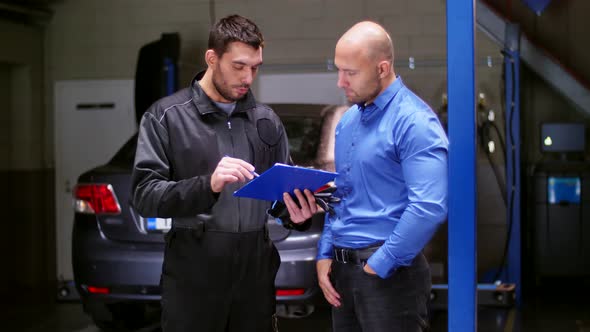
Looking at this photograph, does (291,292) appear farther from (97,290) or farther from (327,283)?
(327,283)

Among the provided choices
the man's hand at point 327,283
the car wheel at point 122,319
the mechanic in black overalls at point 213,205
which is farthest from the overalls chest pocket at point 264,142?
the car wheel at point 122,319

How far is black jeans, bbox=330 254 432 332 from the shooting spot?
8.38 ft

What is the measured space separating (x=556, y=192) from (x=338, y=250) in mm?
5157

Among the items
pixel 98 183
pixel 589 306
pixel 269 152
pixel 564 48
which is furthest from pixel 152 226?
pixel 564 48

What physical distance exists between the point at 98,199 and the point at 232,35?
232 cm

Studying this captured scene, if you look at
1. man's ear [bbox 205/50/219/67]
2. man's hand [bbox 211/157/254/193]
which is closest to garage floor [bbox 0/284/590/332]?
man's ear [bbox 205/50/219/67]

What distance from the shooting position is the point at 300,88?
8.01 metres

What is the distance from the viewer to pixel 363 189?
2633mm

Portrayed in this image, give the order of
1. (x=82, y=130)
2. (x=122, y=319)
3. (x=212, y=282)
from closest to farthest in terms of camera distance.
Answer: (x=212, y=282), (x=122, y=319), (x=82, y=130)

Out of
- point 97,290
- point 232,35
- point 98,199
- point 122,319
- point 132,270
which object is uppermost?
point 232,35

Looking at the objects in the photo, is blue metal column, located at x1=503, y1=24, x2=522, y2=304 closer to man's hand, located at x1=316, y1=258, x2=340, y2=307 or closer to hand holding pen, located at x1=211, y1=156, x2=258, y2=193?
man's hand, located at x1=316, y1=258, x2=340, y2=307

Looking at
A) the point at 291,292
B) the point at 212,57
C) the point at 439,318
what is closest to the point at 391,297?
the point at 212,57

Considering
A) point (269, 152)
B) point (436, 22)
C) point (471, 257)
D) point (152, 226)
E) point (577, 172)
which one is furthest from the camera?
point (436, 22)

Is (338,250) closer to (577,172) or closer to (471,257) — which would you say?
(471,257)
